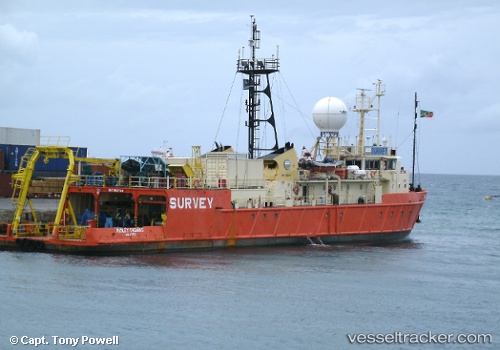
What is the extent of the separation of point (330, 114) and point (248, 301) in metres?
21.9

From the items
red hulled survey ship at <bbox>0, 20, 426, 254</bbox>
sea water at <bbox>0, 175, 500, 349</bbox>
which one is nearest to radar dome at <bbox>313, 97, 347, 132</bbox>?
red hulled survey ship at <bbox>0, 20, 426, 254</bbox>

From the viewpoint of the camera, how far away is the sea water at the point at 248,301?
25.6 meters

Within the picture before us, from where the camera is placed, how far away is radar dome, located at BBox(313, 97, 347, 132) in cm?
4984

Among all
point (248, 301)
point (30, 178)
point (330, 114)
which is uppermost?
point (330, 114)

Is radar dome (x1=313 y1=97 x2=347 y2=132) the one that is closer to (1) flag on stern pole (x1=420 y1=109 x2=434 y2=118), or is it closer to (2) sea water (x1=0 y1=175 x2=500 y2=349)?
(1) flag on stern pole (x1=420 y1=109 x2=434 y2=118)

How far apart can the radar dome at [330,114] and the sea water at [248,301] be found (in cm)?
1060

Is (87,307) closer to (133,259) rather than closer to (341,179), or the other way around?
Answer: (133,259)

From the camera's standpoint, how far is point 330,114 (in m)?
49.8

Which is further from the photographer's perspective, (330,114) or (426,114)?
(426,114)

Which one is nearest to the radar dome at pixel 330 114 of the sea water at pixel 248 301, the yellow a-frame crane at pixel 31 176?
the sea water at pixel 248 301

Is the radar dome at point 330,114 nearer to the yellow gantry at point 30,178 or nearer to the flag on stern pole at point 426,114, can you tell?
the flag on stern pole at point 426,114

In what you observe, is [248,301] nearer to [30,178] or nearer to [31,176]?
[30,178]

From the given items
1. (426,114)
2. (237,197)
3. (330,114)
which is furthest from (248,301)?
(426,114)

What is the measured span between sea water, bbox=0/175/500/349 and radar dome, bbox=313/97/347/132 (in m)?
10.6
